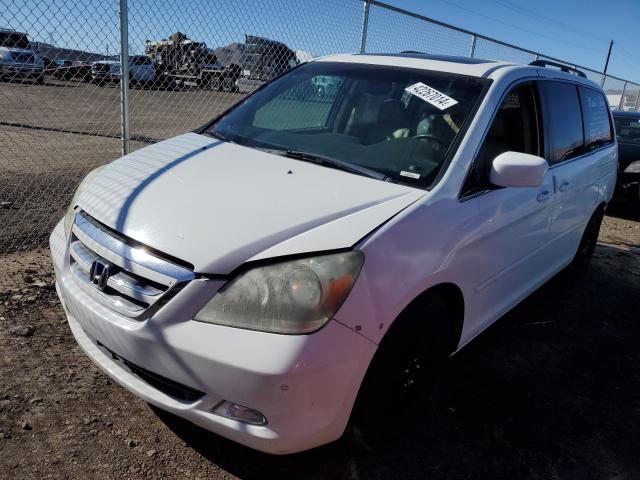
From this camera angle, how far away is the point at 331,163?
2668mm

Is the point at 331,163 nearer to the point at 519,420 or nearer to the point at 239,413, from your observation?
the point at 239,413

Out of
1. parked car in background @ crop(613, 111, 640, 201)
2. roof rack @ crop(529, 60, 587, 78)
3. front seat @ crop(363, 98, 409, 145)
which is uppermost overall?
roof rack @ crop(529, 60, 587, 78)

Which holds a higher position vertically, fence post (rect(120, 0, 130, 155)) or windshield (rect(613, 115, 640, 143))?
fence post (rect(120, 0, 130, 155))

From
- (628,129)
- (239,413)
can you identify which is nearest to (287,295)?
(239,413)

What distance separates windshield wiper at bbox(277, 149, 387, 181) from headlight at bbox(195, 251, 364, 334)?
74cm

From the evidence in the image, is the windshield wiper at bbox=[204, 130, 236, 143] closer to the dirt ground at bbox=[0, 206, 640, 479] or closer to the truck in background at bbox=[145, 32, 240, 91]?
the dirt ground at bbox=[0, 206, 640, 479]

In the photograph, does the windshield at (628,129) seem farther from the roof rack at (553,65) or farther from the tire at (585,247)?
the roof rack at (553,65)

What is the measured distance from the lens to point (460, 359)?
335cm

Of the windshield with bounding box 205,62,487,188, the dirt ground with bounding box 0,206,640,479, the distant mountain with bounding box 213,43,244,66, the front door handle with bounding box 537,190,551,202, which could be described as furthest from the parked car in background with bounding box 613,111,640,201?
the windshield with bounding box 205,62,487,188

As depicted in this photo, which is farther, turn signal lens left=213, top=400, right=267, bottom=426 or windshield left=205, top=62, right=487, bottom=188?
windshield left=205, top=62, right=487, bottom=188

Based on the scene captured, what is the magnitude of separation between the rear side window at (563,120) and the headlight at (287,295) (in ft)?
7.04

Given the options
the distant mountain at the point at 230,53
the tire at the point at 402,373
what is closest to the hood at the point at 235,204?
the tire at the point at 402,373

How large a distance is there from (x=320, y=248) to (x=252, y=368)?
49cm

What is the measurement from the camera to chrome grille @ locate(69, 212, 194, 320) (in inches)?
75.5
